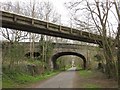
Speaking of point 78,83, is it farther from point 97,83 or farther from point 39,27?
point 39,27

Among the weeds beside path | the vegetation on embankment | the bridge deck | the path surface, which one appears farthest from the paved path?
the bridge deck

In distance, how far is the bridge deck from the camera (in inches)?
846

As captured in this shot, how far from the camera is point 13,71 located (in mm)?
26734

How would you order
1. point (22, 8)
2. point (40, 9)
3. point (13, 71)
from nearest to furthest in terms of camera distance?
point (13, 71), point (22, 8), point (40, 9)

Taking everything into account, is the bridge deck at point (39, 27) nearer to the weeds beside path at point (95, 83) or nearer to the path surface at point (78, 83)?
the weeds beside path at point (95, 83)

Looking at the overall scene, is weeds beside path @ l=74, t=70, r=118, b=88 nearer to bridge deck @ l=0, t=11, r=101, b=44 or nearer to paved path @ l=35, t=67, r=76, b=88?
paved path @ l=35, t=67, r=76, b=88

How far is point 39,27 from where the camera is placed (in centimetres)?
2420

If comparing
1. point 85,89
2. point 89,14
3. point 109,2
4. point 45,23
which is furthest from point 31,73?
point 109,2

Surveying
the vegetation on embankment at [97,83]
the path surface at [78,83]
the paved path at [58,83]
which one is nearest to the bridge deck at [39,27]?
the vegetation on embankment at [97,83]

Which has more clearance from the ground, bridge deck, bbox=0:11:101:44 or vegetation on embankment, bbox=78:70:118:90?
bridge deck, bbox=0:11:101:44

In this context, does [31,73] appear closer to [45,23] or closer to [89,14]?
[45,23]

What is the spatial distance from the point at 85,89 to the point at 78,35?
12.2 meters

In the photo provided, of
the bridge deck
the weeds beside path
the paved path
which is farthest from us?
the paved path

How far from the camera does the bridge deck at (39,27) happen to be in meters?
21.5
